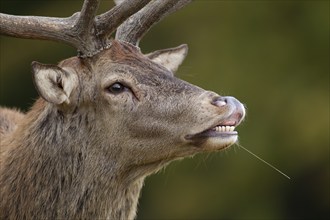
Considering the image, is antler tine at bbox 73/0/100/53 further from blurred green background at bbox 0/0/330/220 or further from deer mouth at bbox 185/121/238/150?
blurred green background at bbox 0/0/330/220

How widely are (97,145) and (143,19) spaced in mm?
1154

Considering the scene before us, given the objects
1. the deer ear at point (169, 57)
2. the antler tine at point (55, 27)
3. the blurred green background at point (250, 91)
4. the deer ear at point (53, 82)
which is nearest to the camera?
the deer ear at point (53, 82)

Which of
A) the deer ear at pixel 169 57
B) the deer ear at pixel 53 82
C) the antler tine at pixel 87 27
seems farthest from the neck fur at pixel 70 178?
the deer ear at pixel 169 57

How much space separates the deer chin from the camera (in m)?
9.22

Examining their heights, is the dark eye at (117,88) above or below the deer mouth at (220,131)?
above

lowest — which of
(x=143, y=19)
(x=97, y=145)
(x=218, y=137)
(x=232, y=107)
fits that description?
(x=97, y=145)

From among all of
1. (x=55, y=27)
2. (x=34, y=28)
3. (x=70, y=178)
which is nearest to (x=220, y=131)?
(x=70, y=178)

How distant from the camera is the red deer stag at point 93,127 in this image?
9469 mm

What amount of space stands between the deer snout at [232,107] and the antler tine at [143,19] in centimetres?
117

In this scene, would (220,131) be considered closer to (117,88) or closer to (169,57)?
(117,88)

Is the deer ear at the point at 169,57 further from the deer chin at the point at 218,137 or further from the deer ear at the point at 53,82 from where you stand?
the deer chin at the point at 218,137

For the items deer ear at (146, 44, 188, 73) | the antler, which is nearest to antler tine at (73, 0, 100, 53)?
the antler

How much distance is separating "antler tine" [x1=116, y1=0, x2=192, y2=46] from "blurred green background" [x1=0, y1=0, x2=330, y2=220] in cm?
904

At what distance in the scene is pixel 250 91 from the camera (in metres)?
19.8
